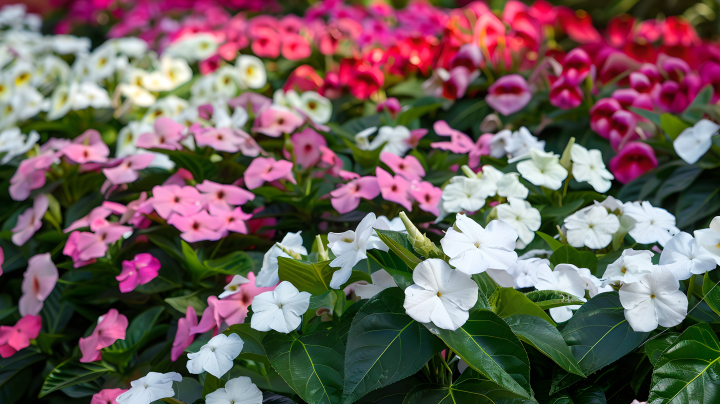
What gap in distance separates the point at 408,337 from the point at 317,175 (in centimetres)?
86

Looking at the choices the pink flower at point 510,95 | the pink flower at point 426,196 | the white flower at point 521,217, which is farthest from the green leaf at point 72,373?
the pink flower at point 510,95

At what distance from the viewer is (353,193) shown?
130 centimetres

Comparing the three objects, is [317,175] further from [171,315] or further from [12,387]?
[12,387]

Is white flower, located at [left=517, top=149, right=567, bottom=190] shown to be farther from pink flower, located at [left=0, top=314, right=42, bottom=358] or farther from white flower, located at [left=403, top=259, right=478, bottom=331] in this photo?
pink flower, located at [left=0, top=314, right=42, bottom=358]

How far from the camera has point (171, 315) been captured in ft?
4.28

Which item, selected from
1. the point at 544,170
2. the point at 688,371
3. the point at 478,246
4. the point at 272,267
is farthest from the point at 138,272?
the point at 688,371

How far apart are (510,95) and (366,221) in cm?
118

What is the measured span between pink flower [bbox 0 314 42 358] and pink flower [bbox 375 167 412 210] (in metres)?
0.89

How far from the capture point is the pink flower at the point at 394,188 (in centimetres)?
125

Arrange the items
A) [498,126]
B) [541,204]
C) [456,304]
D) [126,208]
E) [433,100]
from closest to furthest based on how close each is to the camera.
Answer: [456,304]
[541,204]
[126,208]
[498,126]
[433,100]

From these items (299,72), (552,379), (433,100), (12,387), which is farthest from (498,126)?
(12,387)

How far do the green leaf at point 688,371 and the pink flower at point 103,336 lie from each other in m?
1.03

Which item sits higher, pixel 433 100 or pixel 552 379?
pixel 552 379

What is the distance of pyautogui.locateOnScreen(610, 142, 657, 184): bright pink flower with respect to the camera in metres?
1.46
